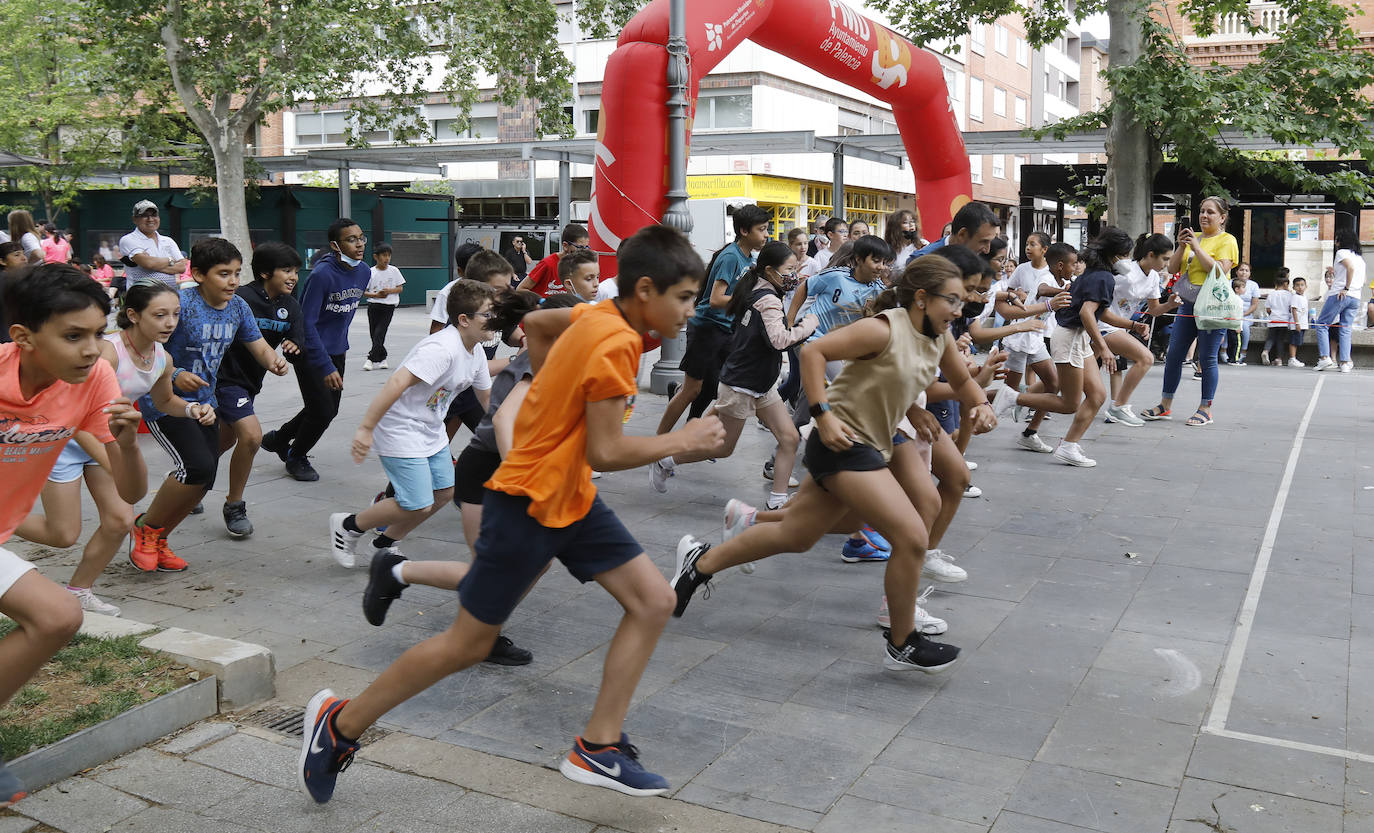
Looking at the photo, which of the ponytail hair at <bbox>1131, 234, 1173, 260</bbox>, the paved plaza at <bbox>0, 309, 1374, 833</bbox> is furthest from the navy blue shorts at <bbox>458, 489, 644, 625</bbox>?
the ponytail hair at <bbox>1131, 234, 1173, 260</bbox>

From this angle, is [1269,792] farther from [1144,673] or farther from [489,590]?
[489,590]

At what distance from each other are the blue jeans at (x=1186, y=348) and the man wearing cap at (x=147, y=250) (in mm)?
9721

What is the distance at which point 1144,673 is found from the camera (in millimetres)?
4727

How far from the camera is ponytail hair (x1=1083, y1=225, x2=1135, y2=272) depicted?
944 cm

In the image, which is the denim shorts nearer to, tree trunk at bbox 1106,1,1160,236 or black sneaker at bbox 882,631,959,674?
black sneaker at bbox 882,631,959,674

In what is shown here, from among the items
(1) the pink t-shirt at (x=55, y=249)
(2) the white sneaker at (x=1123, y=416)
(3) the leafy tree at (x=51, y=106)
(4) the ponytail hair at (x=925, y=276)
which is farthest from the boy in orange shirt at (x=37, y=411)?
(3) the leafy tree at (x=51, y=106)

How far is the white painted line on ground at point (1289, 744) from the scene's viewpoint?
3.95 metres

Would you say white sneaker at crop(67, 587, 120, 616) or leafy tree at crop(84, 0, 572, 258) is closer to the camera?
white sneaker at crop(67, 587, 120, 616)

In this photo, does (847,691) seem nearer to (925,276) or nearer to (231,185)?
(925,276)

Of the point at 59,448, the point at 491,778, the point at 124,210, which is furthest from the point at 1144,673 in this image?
the point at 124,210

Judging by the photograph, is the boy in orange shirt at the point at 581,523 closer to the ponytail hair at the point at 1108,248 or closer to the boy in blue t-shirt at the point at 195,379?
the boy in blue t-shirt at the point at 195,379

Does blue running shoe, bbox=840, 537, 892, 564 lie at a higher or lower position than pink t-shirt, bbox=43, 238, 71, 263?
lower

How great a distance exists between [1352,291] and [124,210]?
26.3 meters

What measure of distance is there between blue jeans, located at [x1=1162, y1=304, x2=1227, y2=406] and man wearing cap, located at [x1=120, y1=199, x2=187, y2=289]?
9.72 metres
